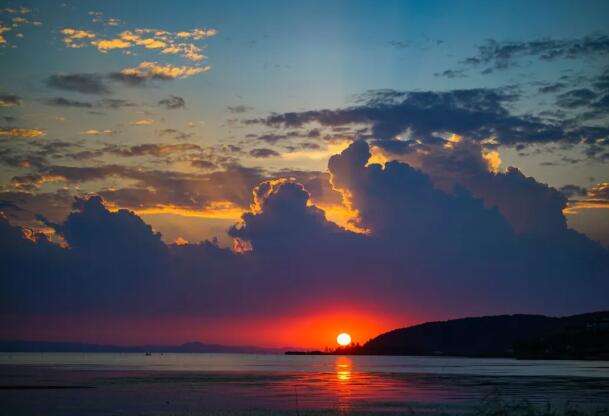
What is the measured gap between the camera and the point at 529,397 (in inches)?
2601

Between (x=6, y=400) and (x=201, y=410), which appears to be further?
(x=6, y=400)

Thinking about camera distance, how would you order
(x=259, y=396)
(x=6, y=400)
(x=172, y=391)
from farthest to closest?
(x=172, y=391), (x=259, y=396), (x=6, y=400)

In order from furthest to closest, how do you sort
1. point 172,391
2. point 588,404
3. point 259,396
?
point 172,391 → point 259,396 → point 588,404

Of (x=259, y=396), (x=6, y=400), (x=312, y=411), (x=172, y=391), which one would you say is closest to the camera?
(x=312, y=411)

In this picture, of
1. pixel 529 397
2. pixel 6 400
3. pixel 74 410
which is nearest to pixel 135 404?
pixel 74 410

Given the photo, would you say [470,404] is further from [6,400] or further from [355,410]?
[6,400]

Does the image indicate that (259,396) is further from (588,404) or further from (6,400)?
(588,404)

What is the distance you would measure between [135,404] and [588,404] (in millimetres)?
36571

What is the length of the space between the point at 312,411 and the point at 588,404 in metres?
22.2

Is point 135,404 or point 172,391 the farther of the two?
point 172,391

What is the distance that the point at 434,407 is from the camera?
191 ft

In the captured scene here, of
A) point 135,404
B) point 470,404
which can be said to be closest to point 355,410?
point 470,404

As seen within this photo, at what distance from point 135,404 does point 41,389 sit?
919 inches

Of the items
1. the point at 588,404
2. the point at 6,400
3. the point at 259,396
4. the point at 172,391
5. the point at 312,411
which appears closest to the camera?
the point at 312,411
